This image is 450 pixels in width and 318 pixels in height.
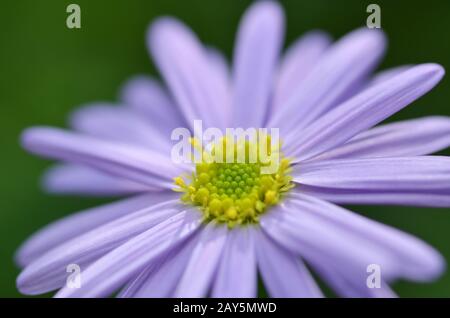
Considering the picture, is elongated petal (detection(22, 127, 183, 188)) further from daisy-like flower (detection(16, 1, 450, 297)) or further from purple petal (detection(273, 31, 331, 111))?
purple petal (detection(273, 31, 331, 111))

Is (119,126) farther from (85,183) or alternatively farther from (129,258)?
(129,258)

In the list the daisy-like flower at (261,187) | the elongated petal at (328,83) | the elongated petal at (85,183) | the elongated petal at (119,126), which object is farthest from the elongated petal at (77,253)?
the elongated petal at (328,83)

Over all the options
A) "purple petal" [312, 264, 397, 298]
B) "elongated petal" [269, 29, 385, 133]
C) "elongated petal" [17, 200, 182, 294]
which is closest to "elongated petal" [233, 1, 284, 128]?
"elongated petal" [269, 29, 385, 133]

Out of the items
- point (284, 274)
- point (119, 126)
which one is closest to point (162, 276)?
point (284, 274)

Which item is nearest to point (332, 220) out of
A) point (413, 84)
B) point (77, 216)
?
point (413, 84)

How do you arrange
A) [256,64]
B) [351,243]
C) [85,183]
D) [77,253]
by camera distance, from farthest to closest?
[85,183], [256,64], [77,253], [351,243]

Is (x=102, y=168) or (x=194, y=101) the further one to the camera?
(x=194, y=101)
